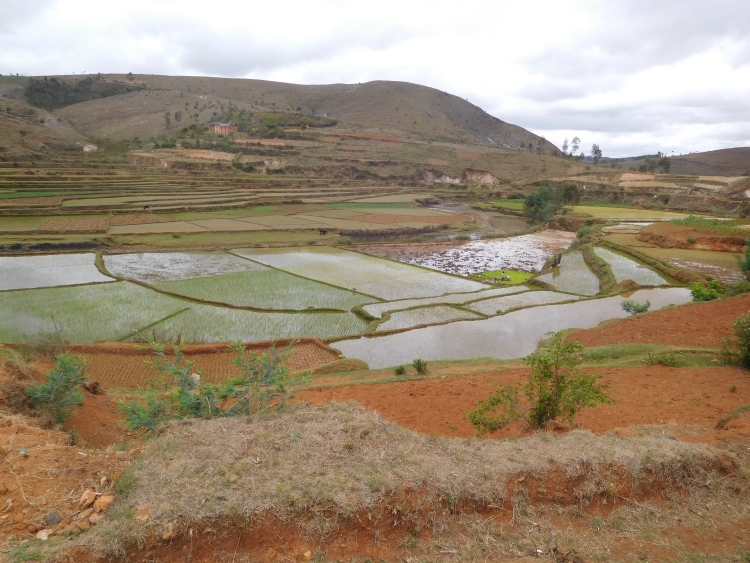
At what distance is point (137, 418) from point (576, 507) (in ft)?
17.4

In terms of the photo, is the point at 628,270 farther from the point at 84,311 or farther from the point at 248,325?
the point at 84,311

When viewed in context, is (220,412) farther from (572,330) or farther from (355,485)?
(572,330)

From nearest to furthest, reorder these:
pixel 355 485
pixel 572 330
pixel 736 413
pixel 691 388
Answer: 1. pixel 355 485
2. pixel 736 413
3. pixel 691 388
4. pixel 572 330

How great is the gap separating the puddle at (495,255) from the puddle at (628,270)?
3.90 metres

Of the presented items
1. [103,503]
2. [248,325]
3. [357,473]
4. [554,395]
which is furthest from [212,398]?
[248,325]

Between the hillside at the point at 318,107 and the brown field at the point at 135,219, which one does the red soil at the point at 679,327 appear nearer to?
the brown field at the point at 135,219

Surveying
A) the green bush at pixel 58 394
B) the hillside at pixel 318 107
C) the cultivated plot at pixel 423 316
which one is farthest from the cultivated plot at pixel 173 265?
the hillside at pixel 318 107

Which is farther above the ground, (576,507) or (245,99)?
(245,99)

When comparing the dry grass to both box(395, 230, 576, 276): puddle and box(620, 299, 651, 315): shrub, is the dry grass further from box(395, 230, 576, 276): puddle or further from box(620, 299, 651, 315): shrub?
box(395, 230, 576, 276): puddle

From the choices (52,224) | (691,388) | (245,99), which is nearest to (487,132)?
(245,99)

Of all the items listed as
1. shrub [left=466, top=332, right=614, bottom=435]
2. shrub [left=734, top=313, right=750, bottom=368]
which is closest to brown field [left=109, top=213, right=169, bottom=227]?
shrub [left=466, top=332, right=614, bottom=435]

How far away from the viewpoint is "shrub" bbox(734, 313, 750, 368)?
1002cm

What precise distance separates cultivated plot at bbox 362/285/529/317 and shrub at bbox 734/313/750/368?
10437 millimetres

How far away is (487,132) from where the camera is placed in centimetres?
14838
